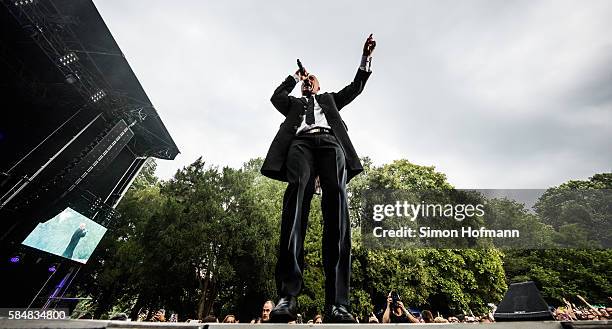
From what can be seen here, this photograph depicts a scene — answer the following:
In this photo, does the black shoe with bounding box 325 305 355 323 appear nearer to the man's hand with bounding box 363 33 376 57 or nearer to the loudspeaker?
the loudspeaker

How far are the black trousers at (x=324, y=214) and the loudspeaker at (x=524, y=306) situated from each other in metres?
1.09

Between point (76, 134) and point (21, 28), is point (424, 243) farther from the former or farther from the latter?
point (21, 28)

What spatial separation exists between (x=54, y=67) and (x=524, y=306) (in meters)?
14.3

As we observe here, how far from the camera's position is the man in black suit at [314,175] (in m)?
2.23

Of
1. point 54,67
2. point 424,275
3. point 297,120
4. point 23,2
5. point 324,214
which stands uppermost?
point 23,2

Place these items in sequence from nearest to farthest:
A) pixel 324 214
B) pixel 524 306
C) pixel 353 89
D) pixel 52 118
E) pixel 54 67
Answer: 1. pixel 524 306
2. pixel 324 214
3. pixel 353 89
4. pixel 54 67
5. pixel 52 118

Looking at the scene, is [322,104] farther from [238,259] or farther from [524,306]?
[238,259]

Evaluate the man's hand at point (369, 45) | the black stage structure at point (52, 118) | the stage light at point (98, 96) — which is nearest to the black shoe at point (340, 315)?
the man's hand at point (369, 45)

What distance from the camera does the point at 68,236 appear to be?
41.6ft

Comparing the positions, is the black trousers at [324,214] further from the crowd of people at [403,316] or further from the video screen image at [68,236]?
the video screen image at [68,236]

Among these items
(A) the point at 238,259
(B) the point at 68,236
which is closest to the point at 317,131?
(B) the point at 68,236

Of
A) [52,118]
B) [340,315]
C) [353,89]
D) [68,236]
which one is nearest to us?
[340,315]

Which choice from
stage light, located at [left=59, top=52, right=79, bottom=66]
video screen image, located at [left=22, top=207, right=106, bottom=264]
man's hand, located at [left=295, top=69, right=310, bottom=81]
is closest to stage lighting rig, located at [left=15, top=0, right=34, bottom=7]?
stage light, located at [left=59, top=52, right=79, bottom=66]

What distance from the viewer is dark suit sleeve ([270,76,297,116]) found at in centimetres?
286
